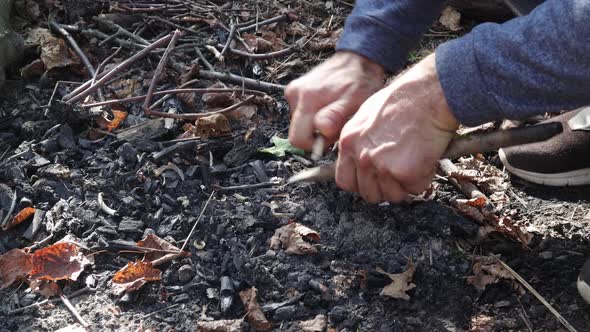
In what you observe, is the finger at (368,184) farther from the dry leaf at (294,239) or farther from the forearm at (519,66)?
the dry leaf at (294,239)

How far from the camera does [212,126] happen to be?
2811 mm

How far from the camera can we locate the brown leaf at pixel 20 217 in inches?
97.2

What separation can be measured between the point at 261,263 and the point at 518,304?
0.88 m

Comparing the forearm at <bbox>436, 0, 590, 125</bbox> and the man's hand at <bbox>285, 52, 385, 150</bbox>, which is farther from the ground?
the forearm at <bbox>436, 0, 590, 125</bbox>

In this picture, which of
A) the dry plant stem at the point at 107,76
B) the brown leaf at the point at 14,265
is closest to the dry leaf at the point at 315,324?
the brown leaf at the point at 14,265

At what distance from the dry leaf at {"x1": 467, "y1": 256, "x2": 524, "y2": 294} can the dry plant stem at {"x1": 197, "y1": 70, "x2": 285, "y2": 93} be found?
1.22m

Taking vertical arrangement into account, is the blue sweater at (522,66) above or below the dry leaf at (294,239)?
above

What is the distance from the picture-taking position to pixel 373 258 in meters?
2.34

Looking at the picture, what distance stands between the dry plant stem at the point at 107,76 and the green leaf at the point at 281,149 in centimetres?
78

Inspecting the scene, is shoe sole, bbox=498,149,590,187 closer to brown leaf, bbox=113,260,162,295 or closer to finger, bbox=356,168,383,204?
finger, bbox=356,168,383,204

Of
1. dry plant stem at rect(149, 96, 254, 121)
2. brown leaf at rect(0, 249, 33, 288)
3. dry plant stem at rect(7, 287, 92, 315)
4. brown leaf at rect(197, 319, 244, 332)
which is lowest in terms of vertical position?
dry plant stem at rect(7, 287, 92, 315)

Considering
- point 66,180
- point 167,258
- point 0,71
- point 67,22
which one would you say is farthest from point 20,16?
point 167,258

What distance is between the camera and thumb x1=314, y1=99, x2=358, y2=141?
198 centimetres

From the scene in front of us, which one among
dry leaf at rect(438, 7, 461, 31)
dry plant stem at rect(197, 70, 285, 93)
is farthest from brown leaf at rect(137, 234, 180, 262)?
dry leaf at rect(438, 7, 461, 31)
